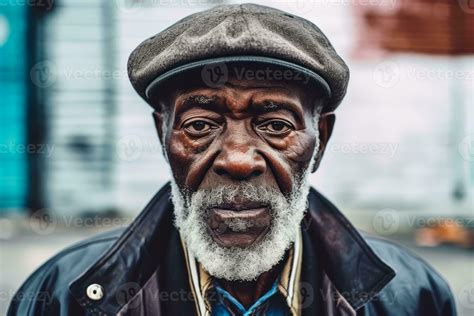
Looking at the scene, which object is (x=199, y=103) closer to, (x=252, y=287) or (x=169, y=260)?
(x=169, y=260)

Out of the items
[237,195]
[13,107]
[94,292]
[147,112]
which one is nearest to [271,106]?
[237,195]

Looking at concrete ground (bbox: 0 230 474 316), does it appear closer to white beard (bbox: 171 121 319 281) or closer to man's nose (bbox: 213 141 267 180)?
white beard (bbox: 171 121 319 281)

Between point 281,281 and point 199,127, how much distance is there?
0.65m

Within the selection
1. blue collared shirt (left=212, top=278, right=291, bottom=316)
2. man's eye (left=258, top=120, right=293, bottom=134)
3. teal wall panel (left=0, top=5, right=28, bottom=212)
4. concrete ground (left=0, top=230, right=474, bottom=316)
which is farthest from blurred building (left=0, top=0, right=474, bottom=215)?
man's eye (left=258, top=120, right=293, bottom=134)

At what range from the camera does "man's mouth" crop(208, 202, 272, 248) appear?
2.31m

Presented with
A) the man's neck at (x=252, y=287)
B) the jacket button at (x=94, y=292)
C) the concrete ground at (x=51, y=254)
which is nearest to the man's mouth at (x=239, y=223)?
the man's neck at (x=252, y=287)

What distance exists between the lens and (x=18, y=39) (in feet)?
25.8

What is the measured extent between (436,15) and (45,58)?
15.0ft

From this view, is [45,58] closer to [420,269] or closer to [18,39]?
[18,39]

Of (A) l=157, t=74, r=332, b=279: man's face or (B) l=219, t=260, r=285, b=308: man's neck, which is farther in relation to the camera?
(B) l=219, t=260, r=285, b=308: man's neck

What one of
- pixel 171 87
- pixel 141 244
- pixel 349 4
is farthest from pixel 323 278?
pixel 349 4

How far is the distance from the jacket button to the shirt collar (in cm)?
33

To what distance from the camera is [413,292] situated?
2.72 meters

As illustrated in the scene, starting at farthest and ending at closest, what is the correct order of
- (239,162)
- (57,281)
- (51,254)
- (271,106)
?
(51,254), (57,281), (271,106), (239,162)
